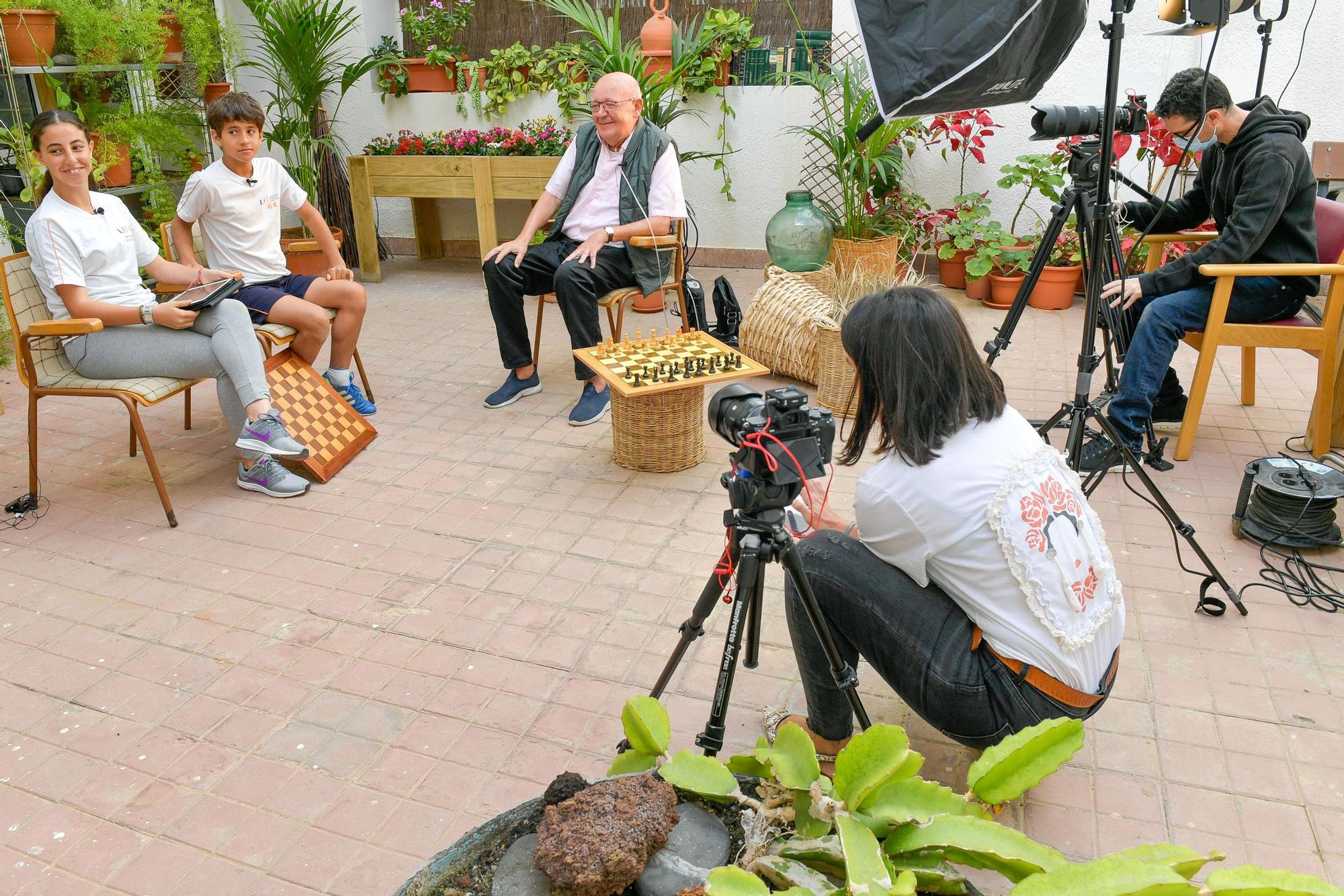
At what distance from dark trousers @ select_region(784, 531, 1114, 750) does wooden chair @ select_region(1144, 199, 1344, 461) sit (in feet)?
6.85

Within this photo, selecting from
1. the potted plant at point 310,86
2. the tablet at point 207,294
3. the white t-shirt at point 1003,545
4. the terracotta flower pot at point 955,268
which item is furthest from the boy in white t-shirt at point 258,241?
the terracotta flower pot at point 955,268

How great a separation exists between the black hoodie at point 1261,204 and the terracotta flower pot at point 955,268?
210cm

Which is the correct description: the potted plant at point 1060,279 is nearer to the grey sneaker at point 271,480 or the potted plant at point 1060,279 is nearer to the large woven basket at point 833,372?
the large woven basket at point 833,372

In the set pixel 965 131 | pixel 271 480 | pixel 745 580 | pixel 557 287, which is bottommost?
pixel 271 480

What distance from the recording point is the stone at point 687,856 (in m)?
1.31

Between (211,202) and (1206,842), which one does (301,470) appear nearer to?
(211,202)

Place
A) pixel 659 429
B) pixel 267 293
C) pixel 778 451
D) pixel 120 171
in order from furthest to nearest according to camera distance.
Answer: pixel 120 171
pixel 267 293
pixel 659 429
pixel 778 451

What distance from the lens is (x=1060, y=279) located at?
5469 mm

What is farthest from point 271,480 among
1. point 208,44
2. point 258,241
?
point 208,44

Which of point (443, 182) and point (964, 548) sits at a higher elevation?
point (443, 182)

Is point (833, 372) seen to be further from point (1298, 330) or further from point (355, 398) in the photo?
point (355, 398)

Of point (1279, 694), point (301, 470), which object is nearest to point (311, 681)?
point (301, 470)

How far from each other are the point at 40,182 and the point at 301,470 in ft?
4.11

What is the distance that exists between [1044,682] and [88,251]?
318 cm
